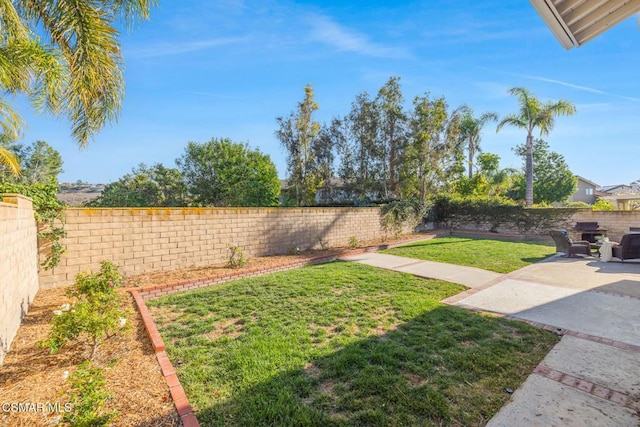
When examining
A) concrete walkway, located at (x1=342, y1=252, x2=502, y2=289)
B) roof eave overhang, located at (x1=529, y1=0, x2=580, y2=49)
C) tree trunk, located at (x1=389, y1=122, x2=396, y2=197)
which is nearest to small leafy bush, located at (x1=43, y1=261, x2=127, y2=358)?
roof eave overhang, located at (x1=529, y1=0, x2=580, y2=49)

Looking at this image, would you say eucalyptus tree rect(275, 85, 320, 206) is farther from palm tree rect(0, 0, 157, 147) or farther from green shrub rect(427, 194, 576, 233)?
palm tree rect(0, 0, 157, 147)

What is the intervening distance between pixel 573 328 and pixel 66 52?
1025cm

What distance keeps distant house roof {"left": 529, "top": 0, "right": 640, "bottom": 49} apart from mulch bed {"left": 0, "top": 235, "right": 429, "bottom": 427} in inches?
178

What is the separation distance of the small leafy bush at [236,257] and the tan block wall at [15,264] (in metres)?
4.01

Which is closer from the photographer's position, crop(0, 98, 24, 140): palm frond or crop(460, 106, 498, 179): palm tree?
crop(0, 98, 24, 140): palm frond

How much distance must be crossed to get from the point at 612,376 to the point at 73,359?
232 inches

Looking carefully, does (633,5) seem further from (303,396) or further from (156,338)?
(156,338)

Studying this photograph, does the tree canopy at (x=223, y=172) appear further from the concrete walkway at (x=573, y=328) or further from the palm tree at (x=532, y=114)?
the palm tree at (x=532, y=114)

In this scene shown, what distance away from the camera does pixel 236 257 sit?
8.73m

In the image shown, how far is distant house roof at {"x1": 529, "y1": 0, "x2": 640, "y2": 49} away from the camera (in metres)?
2.28

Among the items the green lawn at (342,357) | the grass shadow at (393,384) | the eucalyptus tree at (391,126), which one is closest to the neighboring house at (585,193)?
the eucalyptus tree at (391,126)

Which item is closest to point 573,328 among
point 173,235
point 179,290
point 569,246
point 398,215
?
point 179,290

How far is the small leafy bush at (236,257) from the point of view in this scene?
26.6 feet

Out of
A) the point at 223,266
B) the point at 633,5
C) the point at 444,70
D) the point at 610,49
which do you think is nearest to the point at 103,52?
the point at 223,266
